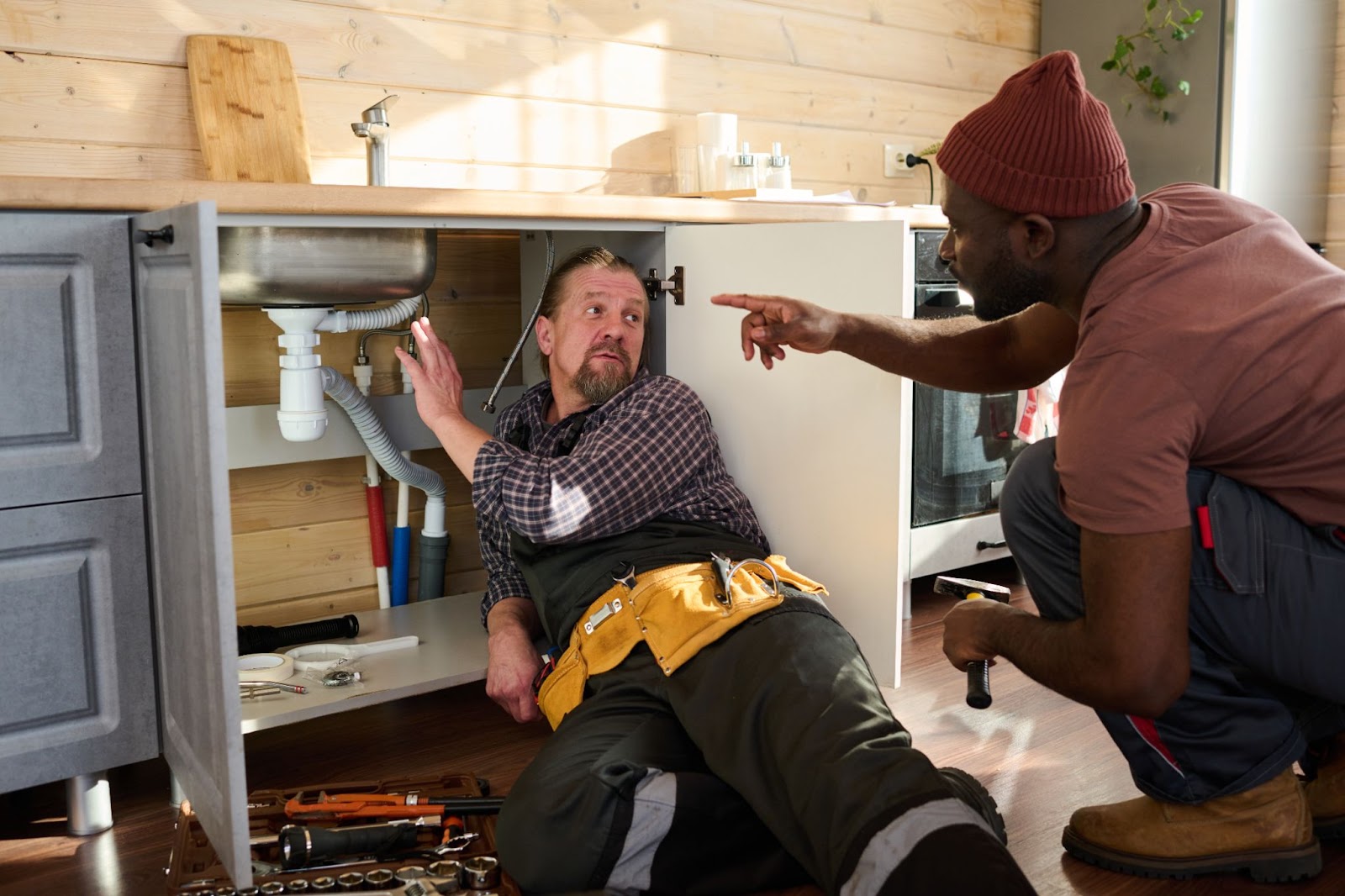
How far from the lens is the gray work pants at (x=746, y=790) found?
3.89 ft

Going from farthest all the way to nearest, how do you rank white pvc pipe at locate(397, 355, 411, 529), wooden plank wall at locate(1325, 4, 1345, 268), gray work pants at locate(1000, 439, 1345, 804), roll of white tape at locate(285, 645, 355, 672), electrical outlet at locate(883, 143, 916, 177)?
1. wooden plank wall at locate(1325, 4, 1345, 268)
2. electrical outlet at locate(883, 143, 916, 177)
3. white pvc pipe at locate(397, 355, 411, 529)
4. roll of white tape at locate(285, 645, 355, 672)
5. gray work pants at locate(1000, 439, 1345, 804)

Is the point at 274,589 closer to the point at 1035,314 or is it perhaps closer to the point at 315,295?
the point at 315,295

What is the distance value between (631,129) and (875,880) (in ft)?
5.82

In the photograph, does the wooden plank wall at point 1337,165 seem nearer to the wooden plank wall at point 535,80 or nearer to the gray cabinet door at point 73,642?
the wooden plank wall at point 535,80

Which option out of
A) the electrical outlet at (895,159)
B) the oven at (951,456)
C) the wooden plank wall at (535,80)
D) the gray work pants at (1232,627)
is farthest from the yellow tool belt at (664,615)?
the electrical outlet at (895,159)

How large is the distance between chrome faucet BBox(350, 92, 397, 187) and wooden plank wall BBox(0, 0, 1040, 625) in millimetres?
164

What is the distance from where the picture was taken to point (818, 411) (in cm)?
182

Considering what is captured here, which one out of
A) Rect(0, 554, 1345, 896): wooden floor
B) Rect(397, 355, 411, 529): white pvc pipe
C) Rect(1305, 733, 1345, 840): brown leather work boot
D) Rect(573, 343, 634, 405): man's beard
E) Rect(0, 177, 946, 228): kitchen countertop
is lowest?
Rect(0, 554, 1345, 896): wooden floor

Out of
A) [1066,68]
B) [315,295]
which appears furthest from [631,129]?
[1066,68]

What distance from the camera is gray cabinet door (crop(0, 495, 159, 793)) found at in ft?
4.68

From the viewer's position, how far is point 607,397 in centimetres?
192

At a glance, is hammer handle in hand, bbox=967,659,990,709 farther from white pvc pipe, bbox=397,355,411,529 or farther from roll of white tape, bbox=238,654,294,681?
white pvc pipe, bbox=397,355,411,529

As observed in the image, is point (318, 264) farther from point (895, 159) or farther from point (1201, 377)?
point (895, 159)

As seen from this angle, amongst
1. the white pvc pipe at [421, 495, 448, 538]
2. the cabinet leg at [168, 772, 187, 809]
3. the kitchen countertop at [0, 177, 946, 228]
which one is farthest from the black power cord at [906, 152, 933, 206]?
the cabinet leg at [168, 772, 187, 809]
